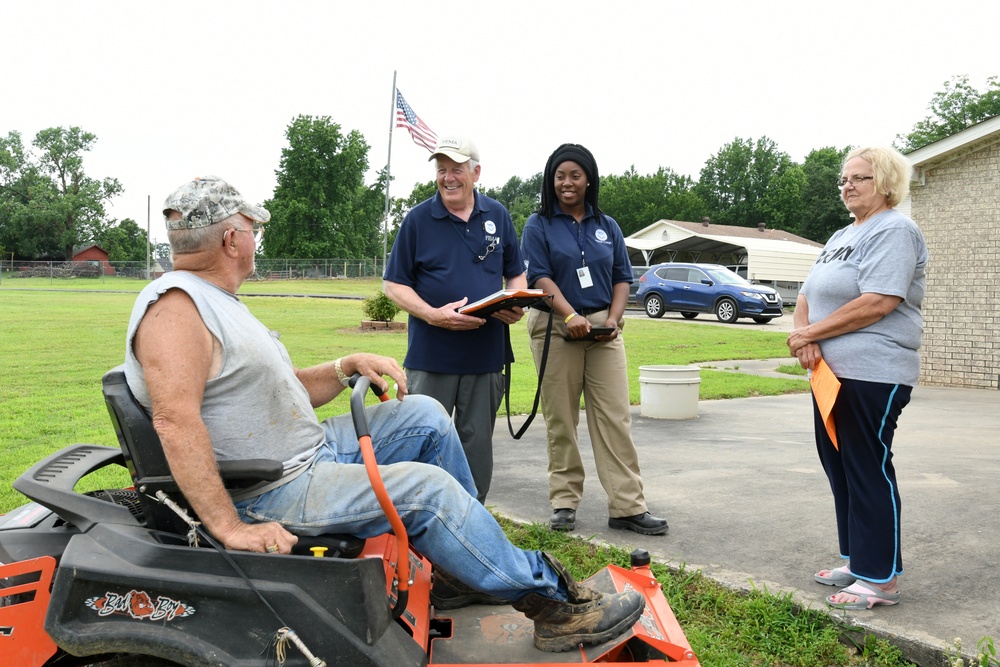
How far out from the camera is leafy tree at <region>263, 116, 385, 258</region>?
6406cm

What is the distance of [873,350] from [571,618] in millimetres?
1714

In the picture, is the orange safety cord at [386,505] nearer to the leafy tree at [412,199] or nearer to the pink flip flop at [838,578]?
the pink flip flop at [838,578]

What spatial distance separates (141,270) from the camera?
60094 millimetres

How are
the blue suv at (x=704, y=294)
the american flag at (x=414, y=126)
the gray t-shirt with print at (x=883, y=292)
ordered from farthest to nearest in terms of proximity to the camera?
1. the american flag at (x=414, y=126)
2. the blue suv at (x=704, y=294)
3. the gray t-shirt with print at (x=883, y=292)

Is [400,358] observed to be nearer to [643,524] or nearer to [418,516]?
[643,524]

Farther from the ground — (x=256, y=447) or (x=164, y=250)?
(x=164, y=250)

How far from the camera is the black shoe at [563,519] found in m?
4.58

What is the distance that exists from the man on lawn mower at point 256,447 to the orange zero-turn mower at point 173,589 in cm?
8

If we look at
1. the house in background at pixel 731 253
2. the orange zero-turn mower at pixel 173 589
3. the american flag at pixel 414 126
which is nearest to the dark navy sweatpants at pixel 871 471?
the orange zero-turn mower at pixel 173 589

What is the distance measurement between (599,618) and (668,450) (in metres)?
4.11

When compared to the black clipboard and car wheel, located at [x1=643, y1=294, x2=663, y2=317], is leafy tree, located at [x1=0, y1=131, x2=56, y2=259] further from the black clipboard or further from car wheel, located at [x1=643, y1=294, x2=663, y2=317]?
the black clipboard

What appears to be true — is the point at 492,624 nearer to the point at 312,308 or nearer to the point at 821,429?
the point at 821,429

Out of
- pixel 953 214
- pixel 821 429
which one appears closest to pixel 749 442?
pixel 821 429

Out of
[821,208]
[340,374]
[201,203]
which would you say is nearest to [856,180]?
[340,374]
